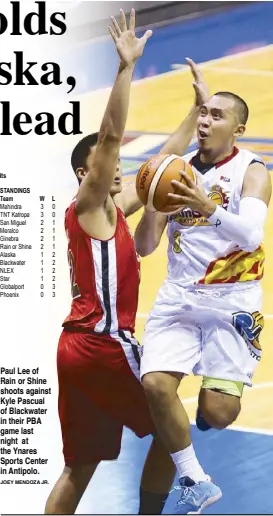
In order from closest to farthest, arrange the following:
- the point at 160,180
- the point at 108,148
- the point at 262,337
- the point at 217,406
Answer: the point at 160,180 → the point at 108,148 → the point at 217,406 → the point at 262,337

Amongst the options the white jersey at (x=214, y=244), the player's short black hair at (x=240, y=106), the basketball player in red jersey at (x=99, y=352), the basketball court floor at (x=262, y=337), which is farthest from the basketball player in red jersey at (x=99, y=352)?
the player's short black hair at (x=240, y=106)

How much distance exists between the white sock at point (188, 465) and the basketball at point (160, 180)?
1168 mm

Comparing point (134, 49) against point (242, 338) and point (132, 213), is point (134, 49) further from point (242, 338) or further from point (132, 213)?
point (242, 338)

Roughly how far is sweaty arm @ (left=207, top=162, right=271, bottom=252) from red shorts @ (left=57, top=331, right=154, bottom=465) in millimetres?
750

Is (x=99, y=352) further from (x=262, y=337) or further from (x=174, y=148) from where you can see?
(x=174, y=148)

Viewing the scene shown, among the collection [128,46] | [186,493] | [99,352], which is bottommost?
[186,493]

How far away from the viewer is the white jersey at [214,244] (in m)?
4.95

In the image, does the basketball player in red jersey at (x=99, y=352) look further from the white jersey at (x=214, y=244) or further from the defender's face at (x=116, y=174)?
the white jersey at (x=214, y=244)

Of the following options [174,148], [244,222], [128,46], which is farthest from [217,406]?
[128,46]

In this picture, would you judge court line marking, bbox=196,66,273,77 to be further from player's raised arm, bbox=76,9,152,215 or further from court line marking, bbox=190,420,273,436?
court line marking, bbox=190,420,273,436

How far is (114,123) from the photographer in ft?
15.3

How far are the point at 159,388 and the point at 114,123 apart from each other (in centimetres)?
125

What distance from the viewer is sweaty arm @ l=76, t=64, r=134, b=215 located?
4645 millimetres

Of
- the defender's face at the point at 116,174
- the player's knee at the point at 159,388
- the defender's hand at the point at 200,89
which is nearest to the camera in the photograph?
the player's knee at the point at 159,388
